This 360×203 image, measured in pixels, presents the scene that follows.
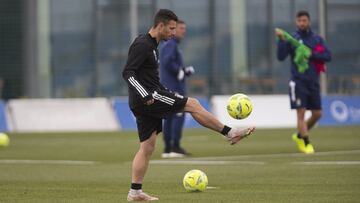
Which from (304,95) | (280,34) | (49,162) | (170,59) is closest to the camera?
(49,162)

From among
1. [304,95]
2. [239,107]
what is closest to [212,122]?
[239,107]

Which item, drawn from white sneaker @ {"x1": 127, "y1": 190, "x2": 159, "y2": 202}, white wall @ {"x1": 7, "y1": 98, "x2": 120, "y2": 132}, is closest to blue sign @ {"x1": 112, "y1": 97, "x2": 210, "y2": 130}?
white wall @ {"x1": 7, "y1": 98, "x2": 120, "y2": 132}

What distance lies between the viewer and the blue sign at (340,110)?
30.5 m

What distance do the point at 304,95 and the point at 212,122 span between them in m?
7.22

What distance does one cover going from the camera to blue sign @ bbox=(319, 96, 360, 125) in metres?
30.5

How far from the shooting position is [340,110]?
102 ft

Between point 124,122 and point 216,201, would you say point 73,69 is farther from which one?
point 216,201

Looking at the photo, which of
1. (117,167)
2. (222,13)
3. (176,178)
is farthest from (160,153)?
(222,13)

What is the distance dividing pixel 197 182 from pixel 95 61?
1029 inches

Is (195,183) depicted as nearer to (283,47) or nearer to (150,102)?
(150,102)

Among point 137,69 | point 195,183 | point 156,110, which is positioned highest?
point 137,69

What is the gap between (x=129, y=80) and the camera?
11.2 m

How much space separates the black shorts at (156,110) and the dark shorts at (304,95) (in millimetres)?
7106

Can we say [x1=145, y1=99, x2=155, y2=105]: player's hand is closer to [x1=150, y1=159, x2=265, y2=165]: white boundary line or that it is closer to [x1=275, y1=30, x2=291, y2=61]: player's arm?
[x1=150, y1=159, x2=265, y2=165]: white boundary line
